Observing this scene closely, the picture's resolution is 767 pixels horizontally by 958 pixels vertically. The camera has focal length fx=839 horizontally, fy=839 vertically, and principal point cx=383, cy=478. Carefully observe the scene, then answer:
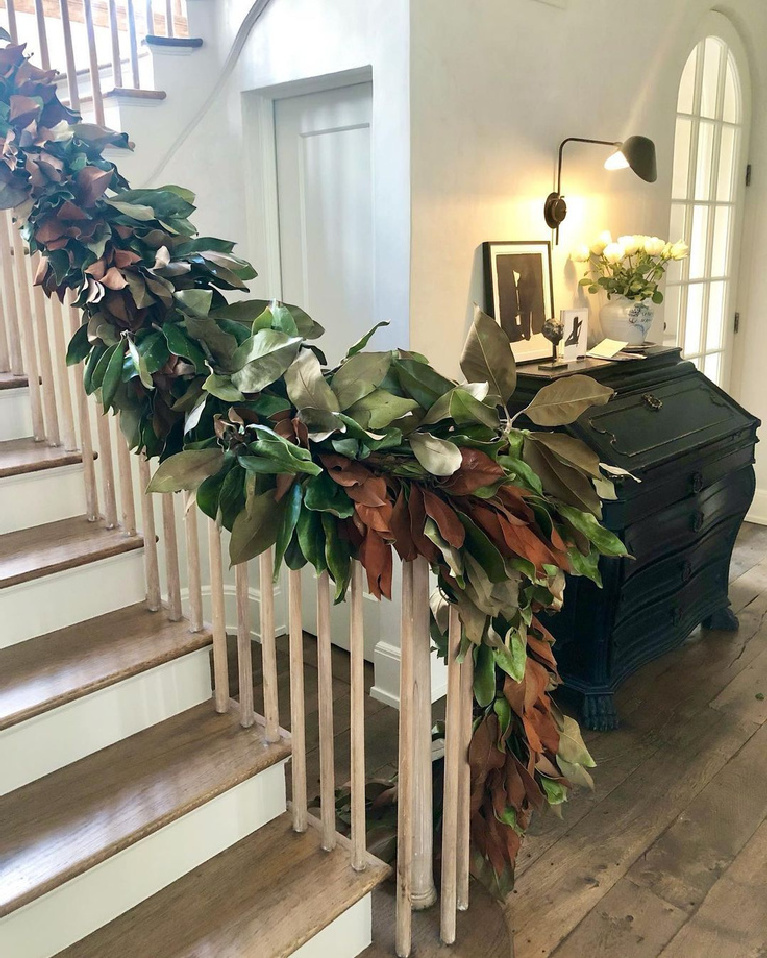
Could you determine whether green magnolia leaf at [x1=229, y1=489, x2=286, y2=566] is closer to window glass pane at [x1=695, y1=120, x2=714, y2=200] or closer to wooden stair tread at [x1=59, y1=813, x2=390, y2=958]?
wooden stair tread at [x1=59, y1=813, x2=390, y2=958]

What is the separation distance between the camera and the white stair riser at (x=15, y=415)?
227cm

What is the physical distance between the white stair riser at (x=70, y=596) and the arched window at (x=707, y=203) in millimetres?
2822

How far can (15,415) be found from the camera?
2281 millimetres

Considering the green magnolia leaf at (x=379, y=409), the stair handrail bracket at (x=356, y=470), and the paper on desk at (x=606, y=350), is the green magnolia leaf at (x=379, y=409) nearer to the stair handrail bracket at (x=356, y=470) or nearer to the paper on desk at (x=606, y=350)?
the stair handrail bracket at (x=356, y=470)

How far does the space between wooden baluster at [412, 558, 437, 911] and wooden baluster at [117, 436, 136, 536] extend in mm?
722

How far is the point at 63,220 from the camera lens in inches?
55.1

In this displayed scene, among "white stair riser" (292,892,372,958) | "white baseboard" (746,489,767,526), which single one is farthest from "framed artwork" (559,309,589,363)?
"white baseboard" (746,489,767,526)

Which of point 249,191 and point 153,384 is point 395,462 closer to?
point 153,384

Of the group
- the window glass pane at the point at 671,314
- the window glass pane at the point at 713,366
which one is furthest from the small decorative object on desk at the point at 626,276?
the window glass pane at the point at 713,366

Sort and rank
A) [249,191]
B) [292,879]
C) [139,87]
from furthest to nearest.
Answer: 1. [249,191]
2. [139,87]
3. [292,879]

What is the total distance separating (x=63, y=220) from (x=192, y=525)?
2.08ft

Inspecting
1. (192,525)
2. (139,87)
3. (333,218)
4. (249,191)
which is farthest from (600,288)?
(192,525)

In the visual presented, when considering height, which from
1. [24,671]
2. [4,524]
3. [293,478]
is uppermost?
[293,478]

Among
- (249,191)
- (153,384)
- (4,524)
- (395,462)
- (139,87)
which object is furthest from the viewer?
(249,191)
